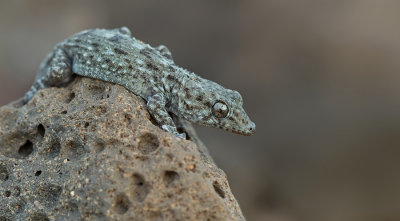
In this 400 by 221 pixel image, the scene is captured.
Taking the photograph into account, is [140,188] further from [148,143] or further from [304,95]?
[304,95]

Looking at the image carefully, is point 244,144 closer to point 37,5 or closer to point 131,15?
point 131,15

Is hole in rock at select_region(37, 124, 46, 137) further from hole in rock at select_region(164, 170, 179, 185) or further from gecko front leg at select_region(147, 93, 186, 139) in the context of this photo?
hole in rock at select_region(164, 170, 179, 185)

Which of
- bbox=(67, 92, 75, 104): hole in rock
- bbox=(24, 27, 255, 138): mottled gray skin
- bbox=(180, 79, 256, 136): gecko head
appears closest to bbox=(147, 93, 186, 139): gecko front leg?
bbox=(24, 27, 255, 138): mottled gray skin

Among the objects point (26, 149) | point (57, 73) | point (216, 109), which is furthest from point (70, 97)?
point (216, 109)

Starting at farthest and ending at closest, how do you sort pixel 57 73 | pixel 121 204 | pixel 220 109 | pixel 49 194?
pixel 57 73 < pixel 220 109 < pixel 49 194 < pixel 121 204

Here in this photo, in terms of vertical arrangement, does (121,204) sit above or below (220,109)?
below

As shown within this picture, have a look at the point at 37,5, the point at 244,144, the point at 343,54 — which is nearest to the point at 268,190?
the point at 244,144

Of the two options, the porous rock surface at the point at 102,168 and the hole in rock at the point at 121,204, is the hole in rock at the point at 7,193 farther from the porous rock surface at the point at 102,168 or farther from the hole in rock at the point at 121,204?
the hole in rock at the point at 121,204
